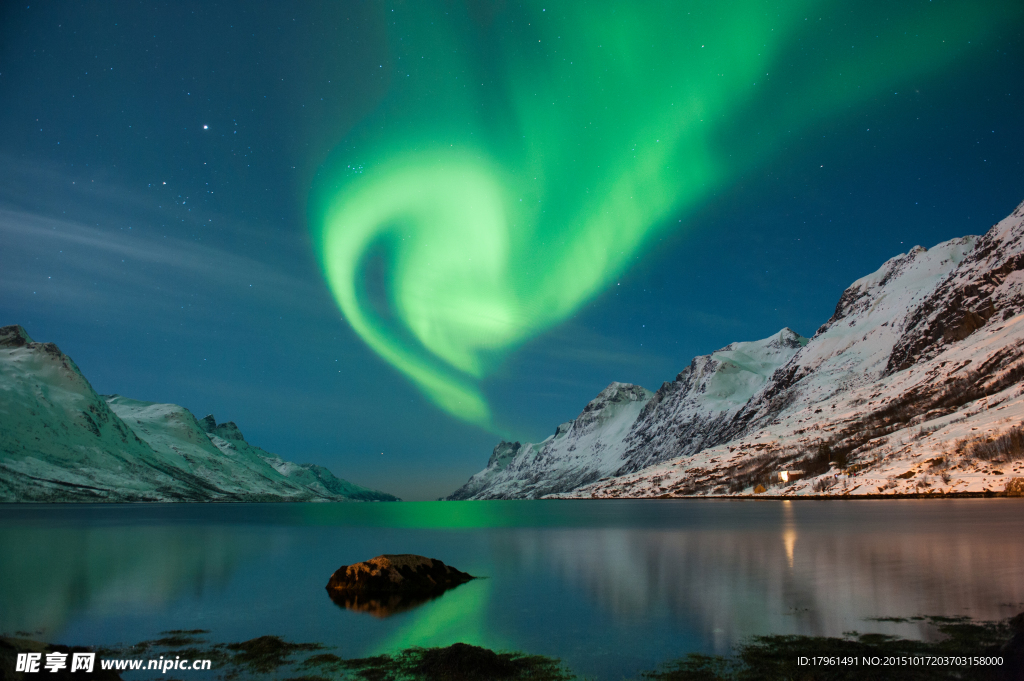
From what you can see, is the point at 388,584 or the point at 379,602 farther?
the point at 388,584

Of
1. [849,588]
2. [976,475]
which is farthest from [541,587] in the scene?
[976,475]

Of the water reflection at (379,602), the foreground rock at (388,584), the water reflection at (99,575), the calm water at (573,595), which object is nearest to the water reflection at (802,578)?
the calm water at (573,595)

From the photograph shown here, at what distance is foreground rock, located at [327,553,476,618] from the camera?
30375mm

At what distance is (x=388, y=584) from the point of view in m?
32.4

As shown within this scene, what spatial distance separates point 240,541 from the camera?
256 feet

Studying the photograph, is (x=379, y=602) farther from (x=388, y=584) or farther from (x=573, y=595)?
(x=573, y=595)

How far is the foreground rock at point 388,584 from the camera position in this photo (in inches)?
1196

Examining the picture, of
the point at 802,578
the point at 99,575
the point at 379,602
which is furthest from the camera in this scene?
the point at 99,575

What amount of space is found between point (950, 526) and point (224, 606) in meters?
77.2

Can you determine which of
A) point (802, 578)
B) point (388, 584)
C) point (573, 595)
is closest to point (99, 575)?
point (388, 584)

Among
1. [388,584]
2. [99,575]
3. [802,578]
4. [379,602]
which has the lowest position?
[99,575]

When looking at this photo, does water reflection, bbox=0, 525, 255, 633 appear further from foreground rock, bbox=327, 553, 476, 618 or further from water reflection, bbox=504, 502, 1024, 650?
water reflection, bbox=504, 502, 1024, 650

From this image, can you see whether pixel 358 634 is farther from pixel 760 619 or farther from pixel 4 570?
pixel 4 570

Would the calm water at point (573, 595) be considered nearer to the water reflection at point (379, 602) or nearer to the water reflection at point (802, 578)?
the water reflection at point (802, 578)
